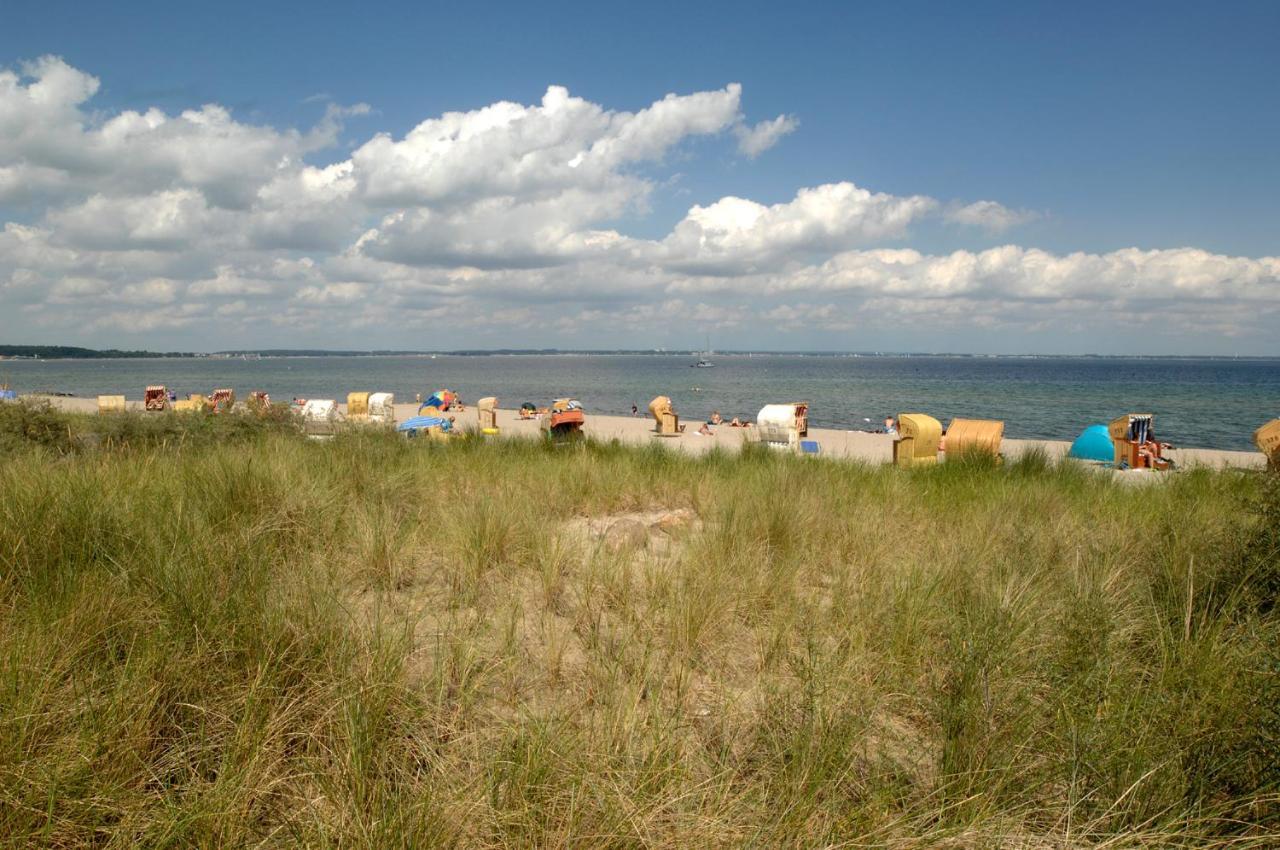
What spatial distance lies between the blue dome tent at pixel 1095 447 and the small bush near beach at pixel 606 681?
38.9 ft

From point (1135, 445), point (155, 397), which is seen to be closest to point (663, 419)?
point (1135, 445)

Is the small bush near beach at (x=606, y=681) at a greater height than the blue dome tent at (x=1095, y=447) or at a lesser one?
greater

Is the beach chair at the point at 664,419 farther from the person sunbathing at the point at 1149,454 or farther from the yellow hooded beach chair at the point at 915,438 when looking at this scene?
the person sunbathing at the point at 1149,454

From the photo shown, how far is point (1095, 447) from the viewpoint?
14.9m

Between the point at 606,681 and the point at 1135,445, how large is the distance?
15.1m

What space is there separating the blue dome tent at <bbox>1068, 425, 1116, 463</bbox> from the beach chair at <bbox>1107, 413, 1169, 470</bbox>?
22 centimetres

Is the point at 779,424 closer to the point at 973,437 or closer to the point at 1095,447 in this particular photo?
the point at 973,437

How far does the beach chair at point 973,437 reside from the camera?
384 inches

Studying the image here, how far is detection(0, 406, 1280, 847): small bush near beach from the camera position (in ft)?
5.87

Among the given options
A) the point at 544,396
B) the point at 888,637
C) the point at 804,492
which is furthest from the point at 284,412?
the point at 544,396

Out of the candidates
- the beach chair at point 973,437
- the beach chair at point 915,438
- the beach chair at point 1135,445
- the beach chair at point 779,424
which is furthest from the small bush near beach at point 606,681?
the beach chair at point 1135,445

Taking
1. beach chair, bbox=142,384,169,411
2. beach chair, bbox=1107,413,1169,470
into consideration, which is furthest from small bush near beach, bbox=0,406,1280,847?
beach chair, bbox=142,384,169,411

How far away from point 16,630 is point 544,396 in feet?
172

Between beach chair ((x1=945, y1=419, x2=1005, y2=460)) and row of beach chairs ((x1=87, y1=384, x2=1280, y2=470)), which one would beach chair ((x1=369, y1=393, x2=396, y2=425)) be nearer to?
row of beach chairs ((x1=87, y1=384, x2=1280, y2=470))
